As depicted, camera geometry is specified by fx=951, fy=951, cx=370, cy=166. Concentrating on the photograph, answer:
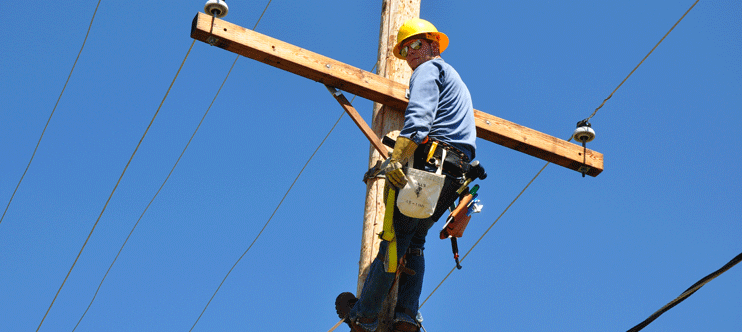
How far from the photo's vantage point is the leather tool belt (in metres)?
5.66

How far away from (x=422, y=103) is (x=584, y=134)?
5.77 ft

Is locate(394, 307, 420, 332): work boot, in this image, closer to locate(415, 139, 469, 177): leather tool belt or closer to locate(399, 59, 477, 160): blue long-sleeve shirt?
locate(415, 139, 469, 177): leather tool belt

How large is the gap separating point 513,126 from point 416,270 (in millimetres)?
1392

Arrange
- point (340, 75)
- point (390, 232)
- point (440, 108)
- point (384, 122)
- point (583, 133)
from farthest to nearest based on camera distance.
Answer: point (583, 133) < point (384, 122) < point (340, 75) < point (440, 108) < point (390, 232)

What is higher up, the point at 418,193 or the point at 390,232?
the point at 418,193

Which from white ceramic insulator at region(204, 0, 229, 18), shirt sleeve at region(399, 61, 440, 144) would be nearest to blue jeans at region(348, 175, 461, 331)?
shirt sleeve at region(399, 61, 440, 144)

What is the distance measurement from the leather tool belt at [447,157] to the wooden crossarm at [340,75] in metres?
0.73

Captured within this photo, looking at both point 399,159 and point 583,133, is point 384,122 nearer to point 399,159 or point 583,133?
point 399,159

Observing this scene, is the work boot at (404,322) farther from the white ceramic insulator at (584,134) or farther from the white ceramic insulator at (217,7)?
the white ceramic insulator at (217,7)

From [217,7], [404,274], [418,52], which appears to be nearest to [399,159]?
[404,274]

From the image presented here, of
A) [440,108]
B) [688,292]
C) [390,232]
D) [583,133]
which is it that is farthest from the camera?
[583,133]

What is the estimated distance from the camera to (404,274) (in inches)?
234

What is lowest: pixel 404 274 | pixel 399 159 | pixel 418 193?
pixel 404 274

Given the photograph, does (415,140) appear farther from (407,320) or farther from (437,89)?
(407,320)
